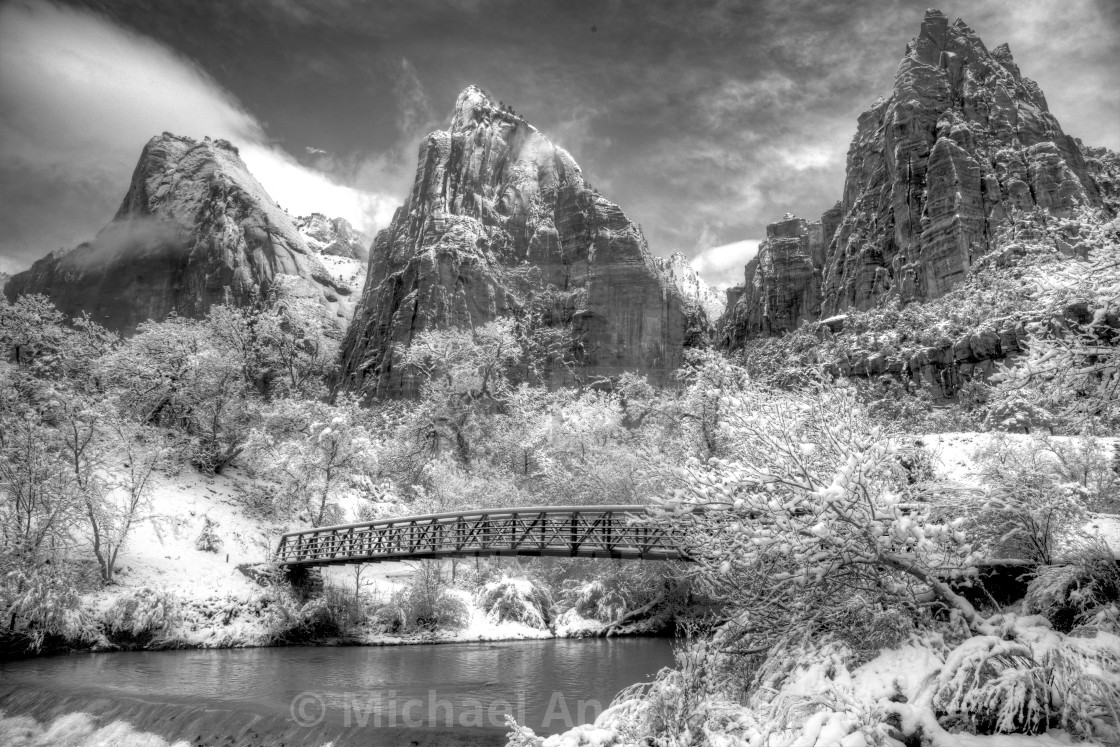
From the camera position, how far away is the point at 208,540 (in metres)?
26.7

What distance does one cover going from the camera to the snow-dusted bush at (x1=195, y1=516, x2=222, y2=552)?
26500 millimetres

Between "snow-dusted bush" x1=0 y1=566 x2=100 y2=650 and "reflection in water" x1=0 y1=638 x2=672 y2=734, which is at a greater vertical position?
"snow-dusted bush" x1=0 y1=566 x2=100 y2=650

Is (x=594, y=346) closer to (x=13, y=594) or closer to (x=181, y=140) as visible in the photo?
(x=13, y=594)

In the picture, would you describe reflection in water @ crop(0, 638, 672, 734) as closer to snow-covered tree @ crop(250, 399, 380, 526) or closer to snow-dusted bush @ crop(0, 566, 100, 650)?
snow-dusted bush @ crop(0, 566, 100, 650)

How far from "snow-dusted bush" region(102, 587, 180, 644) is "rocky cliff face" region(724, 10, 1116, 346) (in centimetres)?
14342

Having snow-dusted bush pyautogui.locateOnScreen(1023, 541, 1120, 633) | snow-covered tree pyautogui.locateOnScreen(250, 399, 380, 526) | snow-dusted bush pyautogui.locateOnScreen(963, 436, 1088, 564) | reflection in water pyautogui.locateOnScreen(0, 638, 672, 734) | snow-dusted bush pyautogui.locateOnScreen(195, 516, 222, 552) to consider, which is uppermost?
snow-covered tree pyautogui.locateOnScreen(250, 399, 380, 526)

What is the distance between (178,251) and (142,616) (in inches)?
6355

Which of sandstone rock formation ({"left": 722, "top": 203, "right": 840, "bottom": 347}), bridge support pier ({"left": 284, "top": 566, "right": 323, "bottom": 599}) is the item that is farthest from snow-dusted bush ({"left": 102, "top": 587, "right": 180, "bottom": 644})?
sandstone rock formation ({"left": 722, "top": 203, "right": 840, "bottom": 347})

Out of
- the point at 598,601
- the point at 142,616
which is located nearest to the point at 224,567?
the point at 142,616

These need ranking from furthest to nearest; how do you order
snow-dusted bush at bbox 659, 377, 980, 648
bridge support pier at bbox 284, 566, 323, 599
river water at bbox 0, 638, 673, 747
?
bridge support pier at bbox 284, 566, 323, 599 → river water at bbox 0, 638, 673, 747 → snow-dusted bush at bbox 659, 377, 980, 648

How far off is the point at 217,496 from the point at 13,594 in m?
13.3

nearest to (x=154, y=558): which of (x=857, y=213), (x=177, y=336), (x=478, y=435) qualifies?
(x=177, y=336)

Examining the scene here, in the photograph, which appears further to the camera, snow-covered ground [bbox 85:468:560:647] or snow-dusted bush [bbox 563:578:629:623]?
snow-dusted bush [bbox 563:578:629:623]

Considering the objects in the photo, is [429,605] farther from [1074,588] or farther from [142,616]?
[1074,588]
